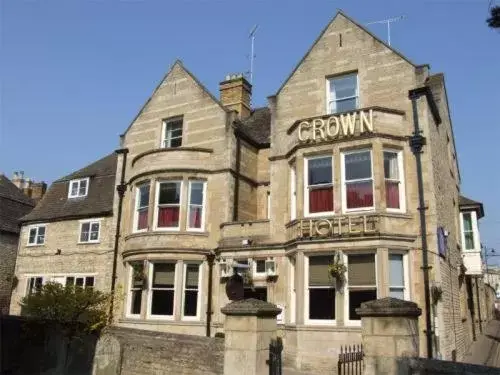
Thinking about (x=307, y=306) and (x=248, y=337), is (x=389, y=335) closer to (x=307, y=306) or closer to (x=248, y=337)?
(x=248, y=337)

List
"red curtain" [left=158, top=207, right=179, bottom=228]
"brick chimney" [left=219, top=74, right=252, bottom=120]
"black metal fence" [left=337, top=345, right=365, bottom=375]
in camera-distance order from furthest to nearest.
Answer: "brick chimney" [left=219, top=74, right=252, bottom=120] < "red curtain" [left=158, top=207, right=179, bottom=228] < "black metal fence" [left=337, top=345, right=365, bottom=375]

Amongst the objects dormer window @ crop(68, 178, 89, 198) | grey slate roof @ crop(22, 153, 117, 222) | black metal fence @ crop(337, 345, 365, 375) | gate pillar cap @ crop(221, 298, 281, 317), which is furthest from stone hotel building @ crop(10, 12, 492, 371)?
gate pillar cap @ crop(221, 298, 281, 317)

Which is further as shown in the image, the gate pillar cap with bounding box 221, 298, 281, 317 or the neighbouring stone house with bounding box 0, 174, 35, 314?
the neighbouring stone house with bounding box 0, 174, 35, 314

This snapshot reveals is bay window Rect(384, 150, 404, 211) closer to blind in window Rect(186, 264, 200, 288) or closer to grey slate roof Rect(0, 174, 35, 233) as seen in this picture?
blind in window Rect(186, 264, 200, 288)

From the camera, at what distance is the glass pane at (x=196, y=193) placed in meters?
20.2

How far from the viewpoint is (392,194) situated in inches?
640

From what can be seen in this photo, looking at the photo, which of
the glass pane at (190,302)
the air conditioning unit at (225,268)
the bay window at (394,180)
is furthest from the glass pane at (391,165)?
the glass pane at (190,302)

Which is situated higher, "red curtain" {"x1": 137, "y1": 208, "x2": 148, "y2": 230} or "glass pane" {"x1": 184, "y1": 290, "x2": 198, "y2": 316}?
"red curtain" {"x1": 137, "y1": 208, "x2": 148, "y2": 230}

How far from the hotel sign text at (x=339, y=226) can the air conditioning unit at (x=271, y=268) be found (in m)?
1.88

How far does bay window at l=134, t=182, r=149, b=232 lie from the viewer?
68.0ft

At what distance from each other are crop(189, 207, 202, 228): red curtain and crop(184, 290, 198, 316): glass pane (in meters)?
2.74

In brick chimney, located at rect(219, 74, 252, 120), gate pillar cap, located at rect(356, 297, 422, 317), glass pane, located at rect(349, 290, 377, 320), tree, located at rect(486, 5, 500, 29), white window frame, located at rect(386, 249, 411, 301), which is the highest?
brick chimney, located at rect(219, 74, 252, 120)

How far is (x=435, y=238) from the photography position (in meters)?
15.5

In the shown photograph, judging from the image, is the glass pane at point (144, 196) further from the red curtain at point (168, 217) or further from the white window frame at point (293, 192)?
the white window frame at point (293, 192)
